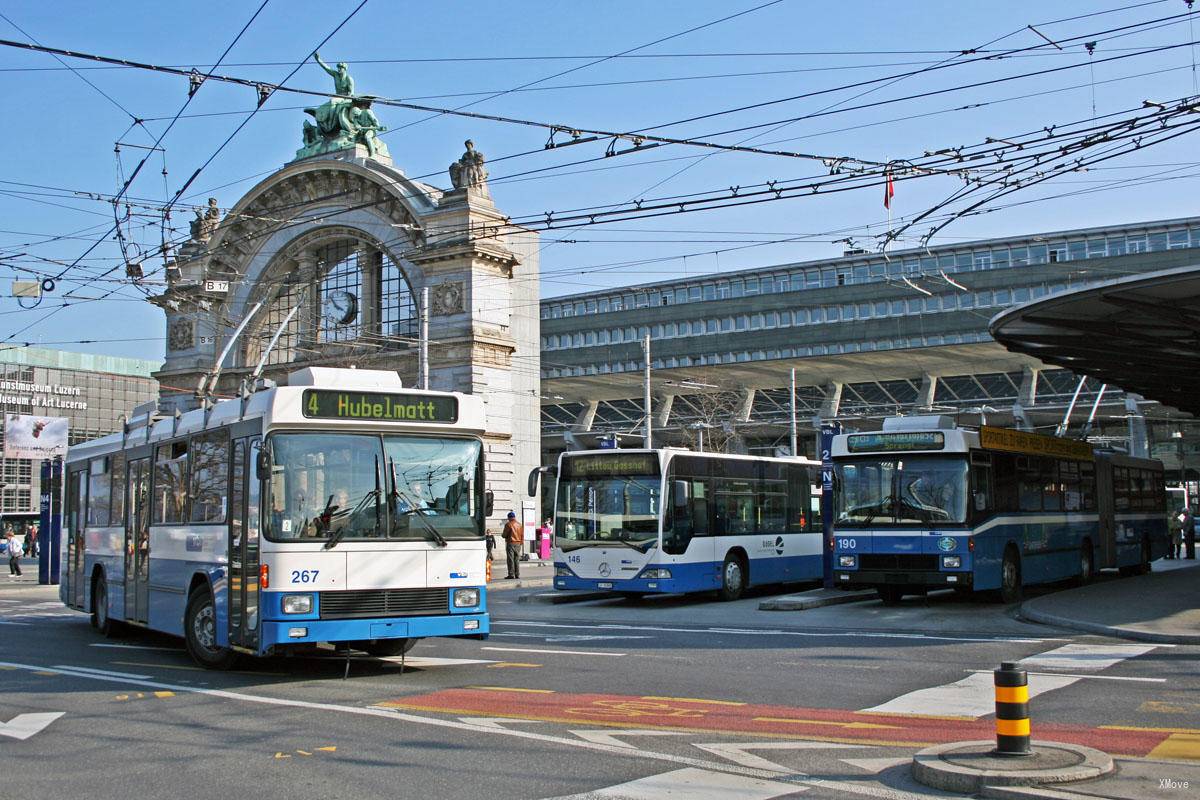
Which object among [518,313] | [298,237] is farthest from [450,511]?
[298,237]

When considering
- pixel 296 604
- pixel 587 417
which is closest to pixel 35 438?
pixel 296 604

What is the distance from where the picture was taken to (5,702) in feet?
36.8

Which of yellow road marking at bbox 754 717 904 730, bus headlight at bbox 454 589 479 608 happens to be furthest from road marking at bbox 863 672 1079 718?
bus headlight at bbox 454 589 479 608

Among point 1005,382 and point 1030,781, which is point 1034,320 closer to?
point 1030,781

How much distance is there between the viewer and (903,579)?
65.5ft

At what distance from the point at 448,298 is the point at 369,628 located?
33707 mm

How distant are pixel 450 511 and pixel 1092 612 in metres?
10.4

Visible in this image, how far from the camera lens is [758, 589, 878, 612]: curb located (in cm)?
2086

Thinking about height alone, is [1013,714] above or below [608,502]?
below

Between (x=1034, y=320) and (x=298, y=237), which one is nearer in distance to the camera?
(x=1034, y=320)

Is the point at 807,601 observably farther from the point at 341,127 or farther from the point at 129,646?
the point at 341,127

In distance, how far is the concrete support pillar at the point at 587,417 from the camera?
7488 cm

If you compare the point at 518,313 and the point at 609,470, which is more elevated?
the point at 518,313

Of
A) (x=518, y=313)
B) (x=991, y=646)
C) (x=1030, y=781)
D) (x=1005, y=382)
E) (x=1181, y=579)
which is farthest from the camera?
(x=1005, y=382)
